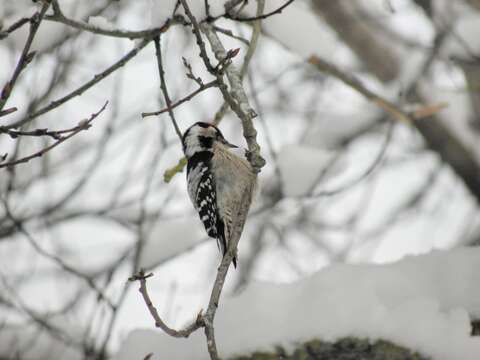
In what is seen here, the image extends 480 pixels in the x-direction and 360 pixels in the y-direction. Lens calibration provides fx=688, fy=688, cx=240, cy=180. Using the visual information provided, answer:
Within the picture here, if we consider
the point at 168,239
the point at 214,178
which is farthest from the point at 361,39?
the point at 168,239

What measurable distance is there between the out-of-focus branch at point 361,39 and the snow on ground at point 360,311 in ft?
10.1

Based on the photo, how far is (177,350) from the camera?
363 centimetres

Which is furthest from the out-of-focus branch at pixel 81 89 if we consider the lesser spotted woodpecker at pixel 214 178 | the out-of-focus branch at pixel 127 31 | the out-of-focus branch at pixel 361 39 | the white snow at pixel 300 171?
the out-of-focus branch at pixel 361 39

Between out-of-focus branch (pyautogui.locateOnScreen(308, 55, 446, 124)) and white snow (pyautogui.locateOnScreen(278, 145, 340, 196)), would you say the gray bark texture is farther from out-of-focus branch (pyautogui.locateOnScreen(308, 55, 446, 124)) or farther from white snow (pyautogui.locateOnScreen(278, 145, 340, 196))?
white snow (pyautogui.locateOnScreen(278, 145, 340, 196))

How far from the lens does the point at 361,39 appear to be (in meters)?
6.52

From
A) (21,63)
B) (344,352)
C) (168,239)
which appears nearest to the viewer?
(21,63)

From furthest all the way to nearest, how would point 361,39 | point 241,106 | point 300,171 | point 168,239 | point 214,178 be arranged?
point 361,39
point 168,239
point 300,171
point 214,178
point 241,106

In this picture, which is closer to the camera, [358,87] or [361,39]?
[358,87]

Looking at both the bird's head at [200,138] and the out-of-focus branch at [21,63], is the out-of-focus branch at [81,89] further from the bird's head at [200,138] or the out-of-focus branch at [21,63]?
the bird's head at [200,138]

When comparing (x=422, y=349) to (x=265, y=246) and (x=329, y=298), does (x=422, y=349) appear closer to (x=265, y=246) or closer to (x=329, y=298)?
(x=329, y=298)

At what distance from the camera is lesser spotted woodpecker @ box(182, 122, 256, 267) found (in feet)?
14.5

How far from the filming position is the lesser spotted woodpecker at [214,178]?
4.41 meters

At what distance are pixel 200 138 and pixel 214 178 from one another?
291 millimetres

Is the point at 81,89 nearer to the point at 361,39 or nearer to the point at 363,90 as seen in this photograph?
the point at 363,90
